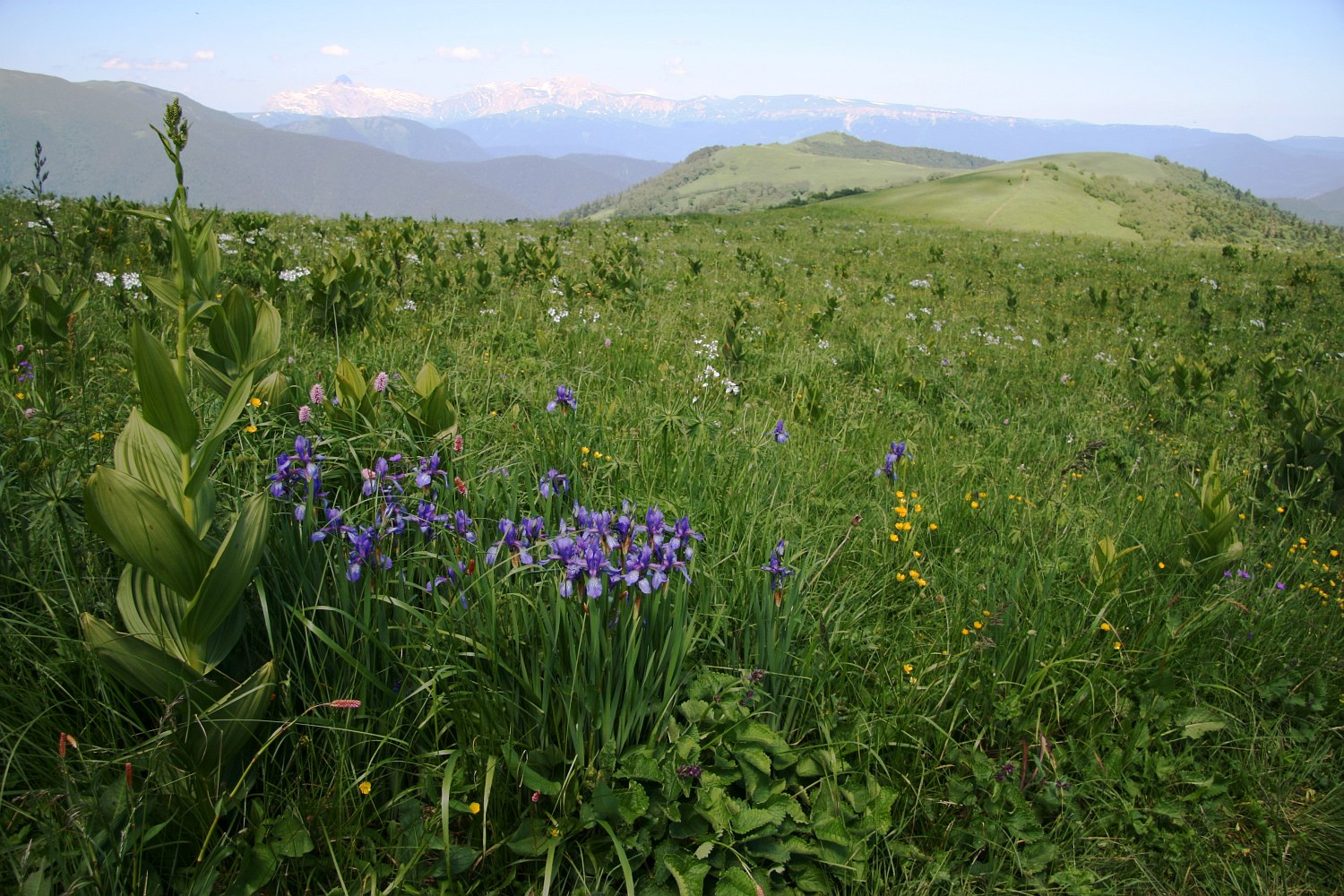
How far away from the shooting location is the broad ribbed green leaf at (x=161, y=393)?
1.73 m

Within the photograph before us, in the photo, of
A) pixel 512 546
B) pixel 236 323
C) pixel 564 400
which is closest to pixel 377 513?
pixel 512 546

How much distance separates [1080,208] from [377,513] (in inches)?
1757

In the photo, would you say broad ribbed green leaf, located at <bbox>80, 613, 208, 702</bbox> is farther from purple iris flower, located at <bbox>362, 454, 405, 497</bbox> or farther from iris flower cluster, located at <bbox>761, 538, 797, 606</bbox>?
iris flower cluster, located at <bbox>761, 538, 797, 606</bbox>

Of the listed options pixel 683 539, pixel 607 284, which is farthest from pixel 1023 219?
pixel 683 539

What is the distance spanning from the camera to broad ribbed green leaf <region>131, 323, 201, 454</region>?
Answer: 173cm

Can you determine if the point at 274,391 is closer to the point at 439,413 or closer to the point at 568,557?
the point at 439,413

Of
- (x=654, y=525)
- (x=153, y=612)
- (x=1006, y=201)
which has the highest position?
(x=1006, y=201)

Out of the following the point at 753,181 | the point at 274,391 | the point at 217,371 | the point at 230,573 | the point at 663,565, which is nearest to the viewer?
the point at 230,573

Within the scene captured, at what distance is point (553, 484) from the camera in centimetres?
296

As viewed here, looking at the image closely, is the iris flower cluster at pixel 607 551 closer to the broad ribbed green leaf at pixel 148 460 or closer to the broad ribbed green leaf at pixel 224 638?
the broad ribbed green leaf at pixel 224 638

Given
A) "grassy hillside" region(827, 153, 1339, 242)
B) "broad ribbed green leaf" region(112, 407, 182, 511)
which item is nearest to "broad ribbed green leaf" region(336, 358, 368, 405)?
"broad ribbed green leaf" region(112, 407, 182, 511)

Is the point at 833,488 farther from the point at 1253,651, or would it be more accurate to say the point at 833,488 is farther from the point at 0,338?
the point at 0,338

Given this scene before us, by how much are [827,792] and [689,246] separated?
14.5m

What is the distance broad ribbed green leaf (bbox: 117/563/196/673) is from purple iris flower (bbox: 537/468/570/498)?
1.19 metres
